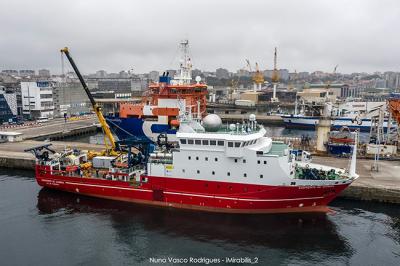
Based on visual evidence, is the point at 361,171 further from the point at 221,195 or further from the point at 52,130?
the point at 52,130

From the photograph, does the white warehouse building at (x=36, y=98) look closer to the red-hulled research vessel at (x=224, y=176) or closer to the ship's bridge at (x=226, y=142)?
the red-hulled research vessel at (x=224, y=176)

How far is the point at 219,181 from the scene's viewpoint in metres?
23.4

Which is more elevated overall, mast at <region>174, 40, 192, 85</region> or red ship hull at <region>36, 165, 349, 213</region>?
mast at <region>174, 40, 192, 85</region>

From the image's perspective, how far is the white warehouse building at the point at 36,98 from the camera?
224ft

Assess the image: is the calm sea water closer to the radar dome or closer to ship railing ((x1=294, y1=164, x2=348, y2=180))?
ship railing ((x1=294, y1=164, x2=348, y2=180))

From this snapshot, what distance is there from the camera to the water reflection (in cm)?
2011

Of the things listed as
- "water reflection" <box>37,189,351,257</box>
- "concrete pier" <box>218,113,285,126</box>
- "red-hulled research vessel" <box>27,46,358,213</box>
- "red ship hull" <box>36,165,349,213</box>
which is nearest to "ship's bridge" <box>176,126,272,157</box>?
"red-hulled research vessel" <box>27,46,358,213</box>

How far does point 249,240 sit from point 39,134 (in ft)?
137

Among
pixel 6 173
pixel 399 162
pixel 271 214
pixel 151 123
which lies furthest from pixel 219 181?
pixel 6 173

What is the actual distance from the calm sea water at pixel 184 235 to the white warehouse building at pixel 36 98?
157ft

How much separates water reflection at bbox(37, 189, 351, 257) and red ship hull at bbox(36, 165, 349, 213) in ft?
1.85

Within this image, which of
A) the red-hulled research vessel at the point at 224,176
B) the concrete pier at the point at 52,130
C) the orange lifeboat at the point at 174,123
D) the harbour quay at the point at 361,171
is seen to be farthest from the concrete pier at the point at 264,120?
the red-hulled research vessel at the point at 224,176

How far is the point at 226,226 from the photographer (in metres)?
22.2

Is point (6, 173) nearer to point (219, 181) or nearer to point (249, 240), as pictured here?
point (219, 181)
